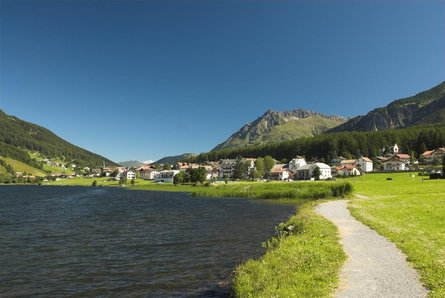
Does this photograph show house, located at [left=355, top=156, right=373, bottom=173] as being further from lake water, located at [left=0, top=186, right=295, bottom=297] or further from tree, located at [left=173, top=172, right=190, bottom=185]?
lake water, located at [left=0, top=186, right=295, bottom=297]

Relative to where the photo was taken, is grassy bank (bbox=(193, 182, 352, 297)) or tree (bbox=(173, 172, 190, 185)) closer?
grassy bank (bbox=(193, 182, 352, 297))

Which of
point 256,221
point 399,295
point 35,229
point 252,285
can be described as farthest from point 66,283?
point 256,221

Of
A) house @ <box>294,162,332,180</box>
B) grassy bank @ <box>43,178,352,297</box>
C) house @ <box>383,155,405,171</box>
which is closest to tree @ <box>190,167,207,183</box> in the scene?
house @ <box>294,162,332,180</box>

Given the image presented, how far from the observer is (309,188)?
73312mm

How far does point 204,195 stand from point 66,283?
246 ft

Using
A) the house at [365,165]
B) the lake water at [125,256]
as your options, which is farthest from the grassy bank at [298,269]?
the house at [365,165]

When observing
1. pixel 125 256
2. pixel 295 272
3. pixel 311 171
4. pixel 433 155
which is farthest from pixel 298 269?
pixel 433 155

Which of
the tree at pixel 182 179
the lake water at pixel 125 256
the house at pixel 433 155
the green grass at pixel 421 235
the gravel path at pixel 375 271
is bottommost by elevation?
the lake water at pixel 125 256

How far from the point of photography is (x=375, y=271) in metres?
13.5

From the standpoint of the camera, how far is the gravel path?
11.1m

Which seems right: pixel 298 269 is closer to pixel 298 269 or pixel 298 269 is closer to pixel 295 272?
pixel 298 269

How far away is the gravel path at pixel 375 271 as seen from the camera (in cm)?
1114

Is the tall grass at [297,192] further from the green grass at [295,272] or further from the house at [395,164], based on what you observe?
the house at [395,164]

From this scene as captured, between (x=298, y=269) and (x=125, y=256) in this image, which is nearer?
(x=298, y=269)
